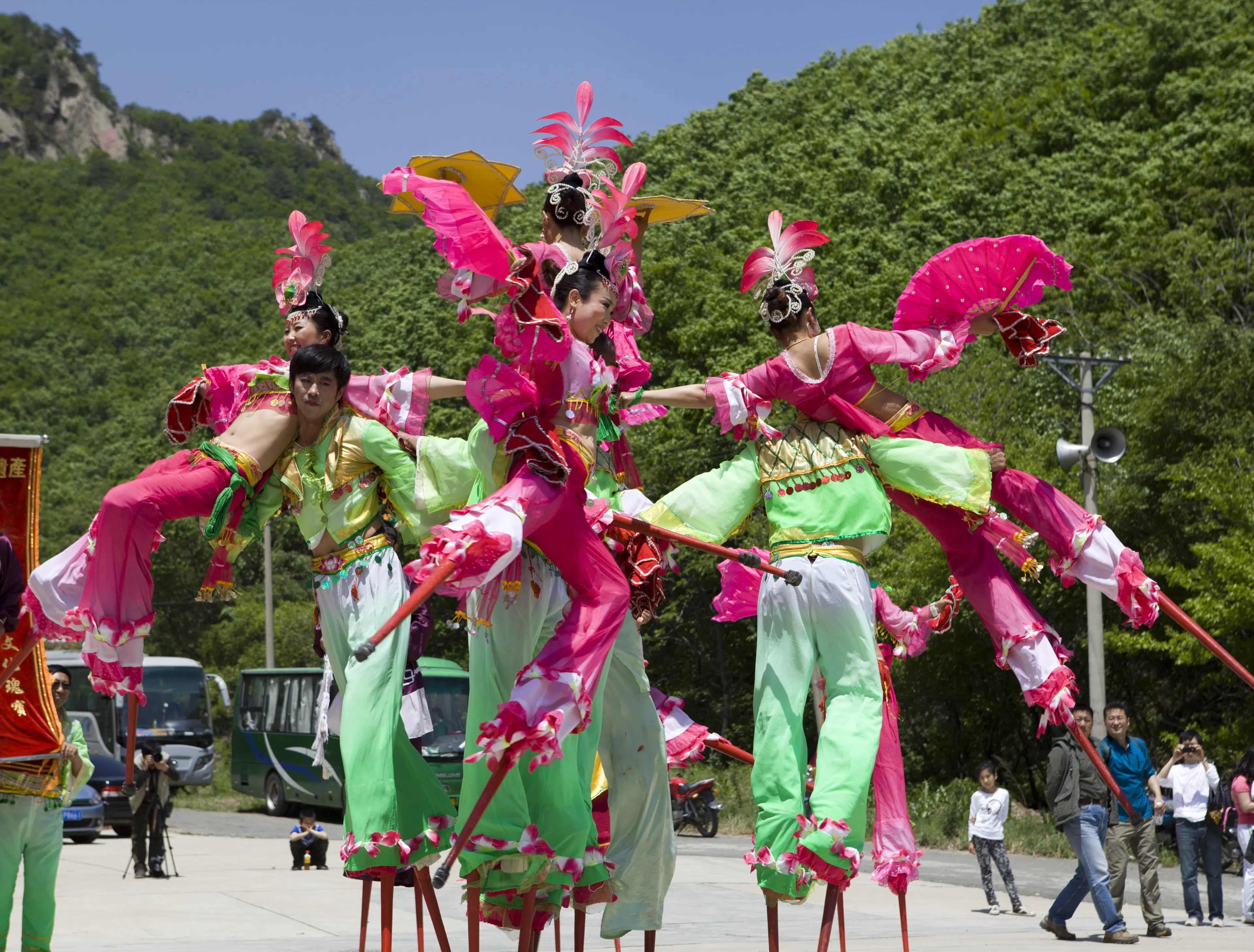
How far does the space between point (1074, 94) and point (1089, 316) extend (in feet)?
36.6

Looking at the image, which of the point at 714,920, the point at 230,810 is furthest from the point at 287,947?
the point at 230,810

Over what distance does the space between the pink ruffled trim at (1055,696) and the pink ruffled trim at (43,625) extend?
139 inches

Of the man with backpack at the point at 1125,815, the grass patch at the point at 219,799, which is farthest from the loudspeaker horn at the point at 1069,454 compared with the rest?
the grass patch at the point at 219,799

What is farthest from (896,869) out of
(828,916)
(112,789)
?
(112,789)

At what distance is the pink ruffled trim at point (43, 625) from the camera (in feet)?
15.6

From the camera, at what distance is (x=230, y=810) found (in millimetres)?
27078

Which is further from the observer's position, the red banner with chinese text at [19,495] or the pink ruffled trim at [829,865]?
the red banner with chinese text at [19,495]

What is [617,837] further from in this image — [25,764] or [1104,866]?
[1104,866]

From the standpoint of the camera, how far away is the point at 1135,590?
17.5ft

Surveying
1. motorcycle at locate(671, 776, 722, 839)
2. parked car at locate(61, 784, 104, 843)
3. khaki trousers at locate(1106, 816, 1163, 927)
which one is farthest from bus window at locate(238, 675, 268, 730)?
khaki trousers at locate(1106, 816, 1163, 927)

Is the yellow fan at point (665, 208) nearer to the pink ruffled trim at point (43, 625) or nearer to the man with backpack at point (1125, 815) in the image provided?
the pink ruffled trim at point (43, 625)

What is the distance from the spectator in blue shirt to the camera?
1352 centimetres

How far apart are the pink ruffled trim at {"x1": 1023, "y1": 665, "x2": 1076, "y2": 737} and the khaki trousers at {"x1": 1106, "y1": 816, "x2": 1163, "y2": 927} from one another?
3964 mm

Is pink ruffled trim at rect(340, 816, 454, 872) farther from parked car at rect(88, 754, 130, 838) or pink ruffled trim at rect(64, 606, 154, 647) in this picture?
parked car at rect(88, 754, 130, 838)
